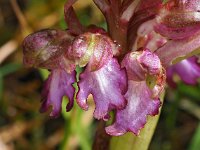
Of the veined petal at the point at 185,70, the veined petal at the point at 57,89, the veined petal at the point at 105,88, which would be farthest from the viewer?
the veined petal at the point at 185,70

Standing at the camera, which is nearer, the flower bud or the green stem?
the flower bud

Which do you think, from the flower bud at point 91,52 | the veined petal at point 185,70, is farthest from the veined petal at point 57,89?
the veined petal at point 185,70

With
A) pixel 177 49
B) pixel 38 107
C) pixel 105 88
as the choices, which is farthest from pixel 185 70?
pixel 38 107

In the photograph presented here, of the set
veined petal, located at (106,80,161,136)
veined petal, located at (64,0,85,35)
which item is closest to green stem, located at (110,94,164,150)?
veined petal, located at (106,80,161,136)

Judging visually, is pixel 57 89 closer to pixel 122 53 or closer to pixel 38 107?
pixel 122 53

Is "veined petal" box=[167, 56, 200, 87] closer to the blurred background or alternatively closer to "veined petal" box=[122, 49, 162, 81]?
"veined petal" box=[122, 49, 162, 81]

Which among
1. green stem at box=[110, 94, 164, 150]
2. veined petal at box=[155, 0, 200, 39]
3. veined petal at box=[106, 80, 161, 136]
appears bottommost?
green stem at box=[110, 94, 164, 150]

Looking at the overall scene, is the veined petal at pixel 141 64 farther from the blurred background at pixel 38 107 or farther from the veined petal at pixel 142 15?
the blurred background at pixel 38 107
